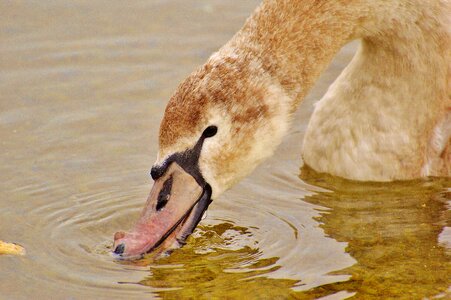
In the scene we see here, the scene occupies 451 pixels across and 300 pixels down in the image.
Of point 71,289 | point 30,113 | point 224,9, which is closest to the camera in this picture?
point 71,289

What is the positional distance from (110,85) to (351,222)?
2980 mm

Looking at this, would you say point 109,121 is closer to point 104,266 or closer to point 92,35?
point 92,35

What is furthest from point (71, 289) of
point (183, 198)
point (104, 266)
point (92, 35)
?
point (92, 35)

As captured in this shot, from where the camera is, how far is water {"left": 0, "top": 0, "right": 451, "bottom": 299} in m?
7.38

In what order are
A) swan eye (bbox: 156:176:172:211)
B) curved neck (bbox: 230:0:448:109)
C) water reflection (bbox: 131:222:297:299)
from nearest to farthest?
water reflection (bbox: 131:222:297:299) → swan eye (bbox: 156:176:172:211) → curved neck (bbox: 230:0:448:109)

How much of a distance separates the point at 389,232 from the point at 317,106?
142 centimetres

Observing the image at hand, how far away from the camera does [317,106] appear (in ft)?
30.0

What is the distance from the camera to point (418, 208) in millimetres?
8562

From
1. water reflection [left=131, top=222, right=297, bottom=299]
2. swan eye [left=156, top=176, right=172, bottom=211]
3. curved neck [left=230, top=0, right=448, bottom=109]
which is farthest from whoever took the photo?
curved neck [left=230, top=0, right=448, bottom=109]

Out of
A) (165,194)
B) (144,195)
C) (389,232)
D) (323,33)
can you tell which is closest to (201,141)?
(165,194)

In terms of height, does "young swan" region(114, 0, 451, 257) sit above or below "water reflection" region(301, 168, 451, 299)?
above

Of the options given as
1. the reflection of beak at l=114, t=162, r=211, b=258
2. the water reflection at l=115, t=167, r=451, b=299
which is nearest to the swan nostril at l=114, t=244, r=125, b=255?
the reflection of beak at l=114, t=162, r=211, b=258

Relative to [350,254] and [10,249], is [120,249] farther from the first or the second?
[350,254]

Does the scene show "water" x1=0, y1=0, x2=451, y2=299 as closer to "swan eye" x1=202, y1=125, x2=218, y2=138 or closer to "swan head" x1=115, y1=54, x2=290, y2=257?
"swan head" x1=115, y1=54, x2=290, y2=257
